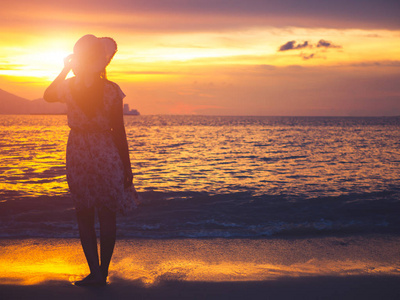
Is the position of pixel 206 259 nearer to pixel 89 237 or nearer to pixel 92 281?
pixel 92 281

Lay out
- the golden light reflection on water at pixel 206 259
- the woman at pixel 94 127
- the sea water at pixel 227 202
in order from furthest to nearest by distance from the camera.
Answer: the sea water at pixel 227 202 → the golden light reflection on water at pixel 206 259 → the woman at pixel 94 127

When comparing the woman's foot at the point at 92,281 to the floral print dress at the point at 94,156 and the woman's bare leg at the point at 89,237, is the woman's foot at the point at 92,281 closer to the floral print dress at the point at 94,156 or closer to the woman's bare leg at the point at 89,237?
the woman's bare leg at the point at 89,237

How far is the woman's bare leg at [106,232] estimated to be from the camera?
11.0 ft

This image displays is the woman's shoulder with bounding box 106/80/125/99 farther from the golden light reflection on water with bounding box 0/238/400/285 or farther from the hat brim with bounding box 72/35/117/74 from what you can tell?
the golden light reflection on water with bounding box 0/238/400/285

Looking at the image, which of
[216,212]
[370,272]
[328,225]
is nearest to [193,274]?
[370,272]

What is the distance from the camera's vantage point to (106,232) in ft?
11.2

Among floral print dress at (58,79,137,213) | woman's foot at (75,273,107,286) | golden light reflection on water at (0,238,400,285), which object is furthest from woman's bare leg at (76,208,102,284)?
golden light reflection on water at (0,238,400,285)

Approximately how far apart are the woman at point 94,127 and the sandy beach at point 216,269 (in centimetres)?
84

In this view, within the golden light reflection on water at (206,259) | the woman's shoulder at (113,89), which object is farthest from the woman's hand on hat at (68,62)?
the golden light reflection on water at (206,259)

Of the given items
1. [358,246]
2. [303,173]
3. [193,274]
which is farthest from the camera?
[303,173]

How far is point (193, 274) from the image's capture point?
3.86 meters

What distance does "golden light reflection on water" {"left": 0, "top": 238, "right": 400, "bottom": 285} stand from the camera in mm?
3816

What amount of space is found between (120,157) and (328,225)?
4824 millimetres

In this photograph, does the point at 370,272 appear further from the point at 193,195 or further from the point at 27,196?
the point at 27,196
